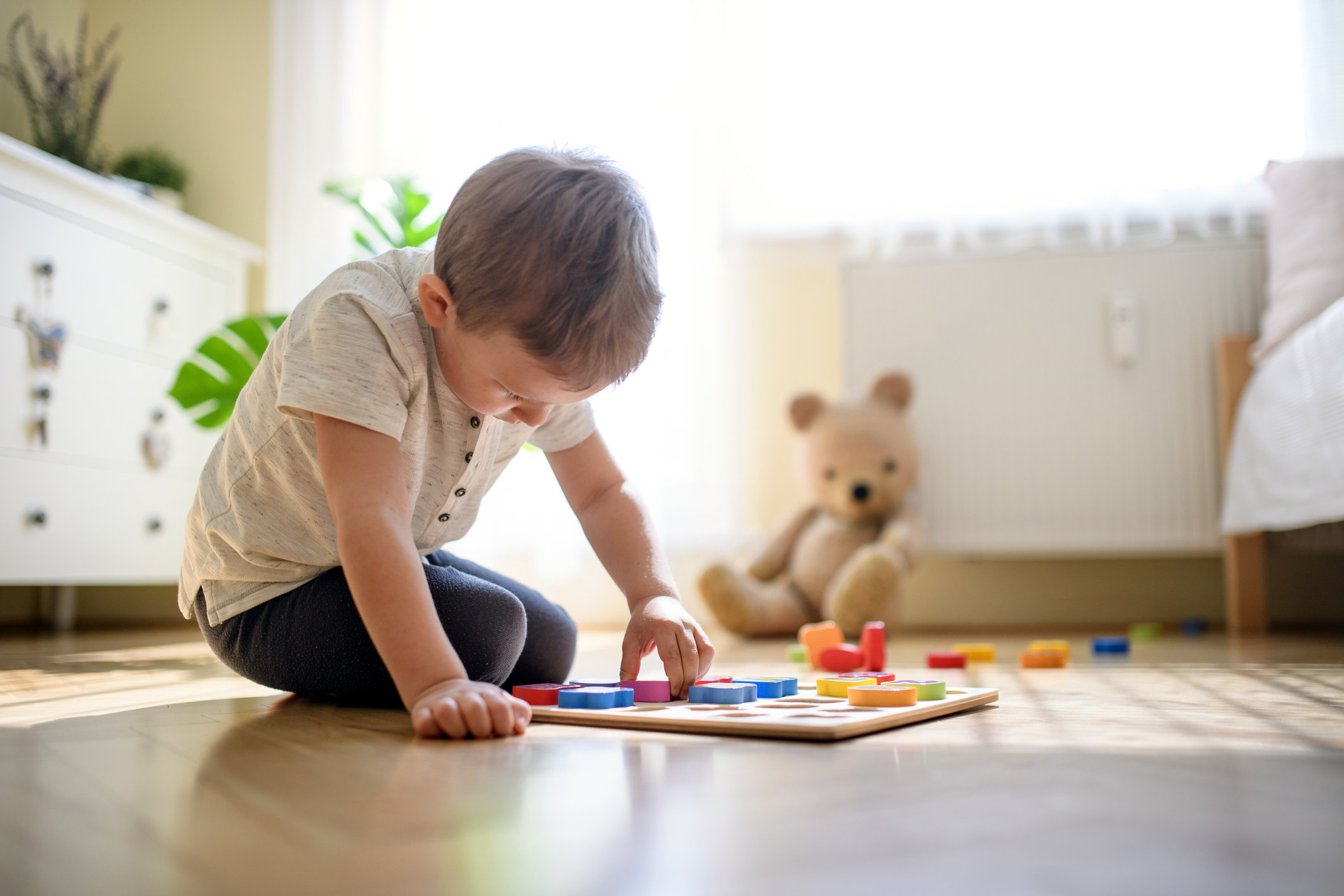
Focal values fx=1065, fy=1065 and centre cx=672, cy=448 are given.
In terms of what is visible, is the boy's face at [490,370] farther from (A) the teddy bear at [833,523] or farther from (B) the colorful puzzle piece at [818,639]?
(A) the teddy bear at [833,523]

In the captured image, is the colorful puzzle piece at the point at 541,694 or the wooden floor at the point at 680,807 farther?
the colorful puzzle piece at the point at 541,694

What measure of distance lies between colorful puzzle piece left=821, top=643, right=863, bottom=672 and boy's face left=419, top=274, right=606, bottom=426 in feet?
1.81

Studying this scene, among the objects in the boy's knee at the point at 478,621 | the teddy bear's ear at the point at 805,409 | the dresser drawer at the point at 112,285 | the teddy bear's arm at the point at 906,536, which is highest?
the dresser drawer at the point at 112,285

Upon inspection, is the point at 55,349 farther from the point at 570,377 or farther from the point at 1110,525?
the point at 1110,525

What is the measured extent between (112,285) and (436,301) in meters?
1.58

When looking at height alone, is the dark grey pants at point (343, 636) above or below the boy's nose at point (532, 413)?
below

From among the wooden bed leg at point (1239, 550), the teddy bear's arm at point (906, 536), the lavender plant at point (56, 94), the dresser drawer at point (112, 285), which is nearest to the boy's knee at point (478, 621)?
the teddy bear's arm at point (906, 536)

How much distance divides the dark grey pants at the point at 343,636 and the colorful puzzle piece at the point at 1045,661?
0.63m

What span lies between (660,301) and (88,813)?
466 mm

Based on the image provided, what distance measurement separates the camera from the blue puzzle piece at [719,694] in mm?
782

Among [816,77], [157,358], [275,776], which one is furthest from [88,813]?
[816,77]

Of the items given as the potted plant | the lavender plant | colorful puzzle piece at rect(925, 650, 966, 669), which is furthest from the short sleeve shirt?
the potted plant

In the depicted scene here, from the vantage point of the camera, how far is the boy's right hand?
66 cm

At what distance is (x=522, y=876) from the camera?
1.25ft
